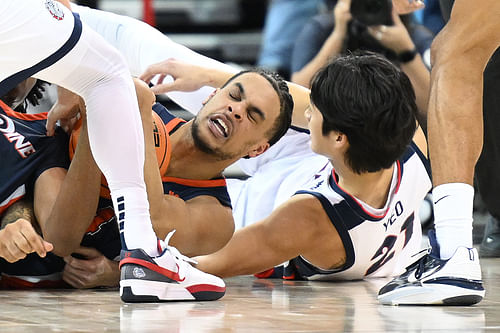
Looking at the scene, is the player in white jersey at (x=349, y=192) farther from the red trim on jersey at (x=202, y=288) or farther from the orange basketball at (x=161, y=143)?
the red trim on jersey at (x=202, y=288)

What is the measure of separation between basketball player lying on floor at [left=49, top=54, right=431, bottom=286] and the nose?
0.74 feet

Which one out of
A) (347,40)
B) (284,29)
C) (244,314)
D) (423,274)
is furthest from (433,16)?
(244,314)

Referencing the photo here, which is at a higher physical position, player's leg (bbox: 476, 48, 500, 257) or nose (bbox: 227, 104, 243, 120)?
nose (bbox: 227, 104, 243, 120)

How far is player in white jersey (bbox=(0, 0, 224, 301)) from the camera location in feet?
7.24

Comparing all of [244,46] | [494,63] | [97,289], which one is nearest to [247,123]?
[97,289]

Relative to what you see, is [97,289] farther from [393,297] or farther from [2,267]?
[393,297]

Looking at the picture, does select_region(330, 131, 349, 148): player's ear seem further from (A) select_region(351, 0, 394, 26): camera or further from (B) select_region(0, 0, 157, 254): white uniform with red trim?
(A) select_region(351, 0, 394, 26): camera

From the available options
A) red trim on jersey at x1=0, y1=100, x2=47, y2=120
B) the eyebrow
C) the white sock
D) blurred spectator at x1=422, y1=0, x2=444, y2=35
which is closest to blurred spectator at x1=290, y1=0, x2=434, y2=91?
blurred spectator at x1=422, y1=0, x2=444, y2=35

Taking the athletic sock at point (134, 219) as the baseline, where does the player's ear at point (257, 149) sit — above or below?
below

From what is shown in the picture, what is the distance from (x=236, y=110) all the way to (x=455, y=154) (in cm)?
85

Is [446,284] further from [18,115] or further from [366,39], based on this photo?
[366,39]

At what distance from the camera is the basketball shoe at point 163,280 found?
238 centimetres

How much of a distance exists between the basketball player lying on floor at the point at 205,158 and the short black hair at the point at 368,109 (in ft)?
0.82

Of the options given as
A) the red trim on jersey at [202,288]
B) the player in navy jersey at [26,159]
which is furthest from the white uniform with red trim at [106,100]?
the player in navy jersey at [26,159]
